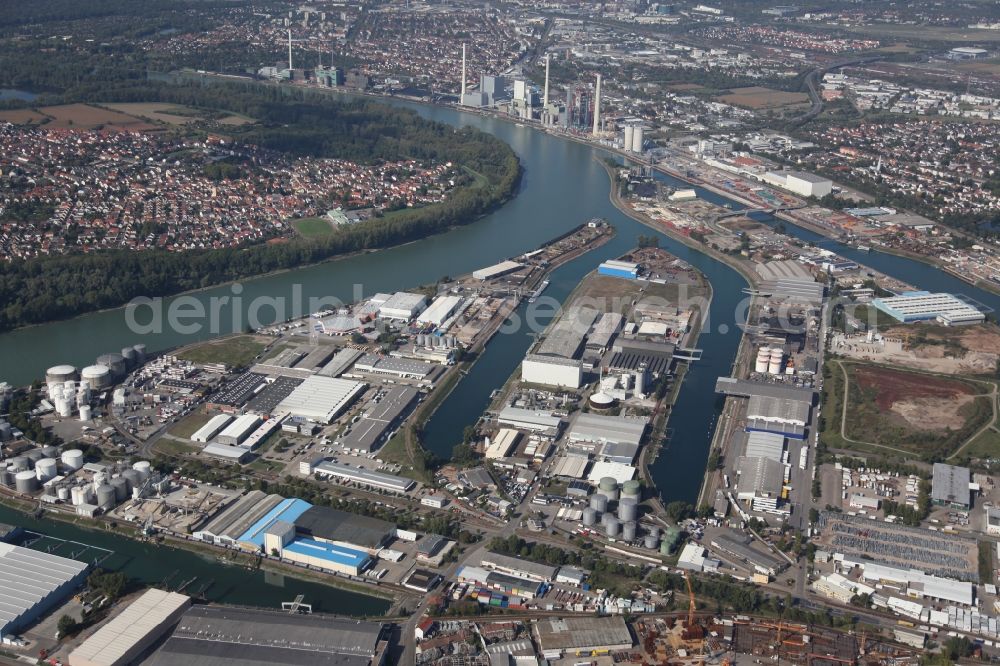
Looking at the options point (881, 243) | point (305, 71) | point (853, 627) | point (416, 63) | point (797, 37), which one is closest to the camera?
point (853, 627)

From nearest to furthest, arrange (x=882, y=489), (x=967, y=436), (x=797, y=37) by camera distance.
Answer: (x=882, y=489)
(x=967, y=436)
(x=797, y=37)

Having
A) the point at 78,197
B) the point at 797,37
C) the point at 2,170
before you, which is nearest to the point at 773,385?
the point at 78,197

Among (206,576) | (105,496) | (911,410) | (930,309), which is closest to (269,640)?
(206,576)

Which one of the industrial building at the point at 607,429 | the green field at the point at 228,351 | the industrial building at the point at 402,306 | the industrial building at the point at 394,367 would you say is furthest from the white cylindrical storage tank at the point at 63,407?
the industrial building at the point at 607,429

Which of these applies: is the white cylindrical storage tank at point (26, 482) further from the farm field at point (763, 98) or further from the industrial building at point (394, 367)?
the farm field at point (763, 98)

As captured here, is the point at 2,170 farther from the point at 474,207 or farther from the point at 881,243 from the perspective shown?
the point at 881,243
